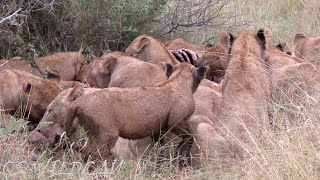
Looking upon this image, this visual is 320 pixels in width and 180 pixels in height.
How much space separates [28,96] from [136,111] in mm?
1355

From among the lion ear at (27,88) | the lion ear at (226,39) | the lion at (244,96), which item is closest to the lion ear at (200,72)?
the lion at (244,96)

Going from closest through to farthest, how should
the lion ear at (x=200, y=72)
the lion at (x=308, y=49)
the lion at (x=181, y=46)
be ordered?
the lion ear at (x=200, y=72) → the lion at (x=308, y=49) → the lion at (x=181, y=46)

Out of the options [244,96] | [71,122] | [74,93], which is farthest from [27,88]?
[244,96]

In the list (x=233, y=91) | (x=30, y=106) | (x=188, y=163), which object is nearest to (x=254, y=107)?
(x=233, y=91)

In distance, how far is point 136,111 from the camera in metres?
7.16

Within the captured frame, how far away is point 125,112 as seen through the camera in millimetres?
7051

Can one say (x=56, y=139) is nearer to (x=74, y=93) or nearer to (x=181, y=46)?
(x=74, y=93)

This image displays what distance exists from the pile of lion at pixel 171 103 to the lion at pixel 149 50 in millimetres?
190

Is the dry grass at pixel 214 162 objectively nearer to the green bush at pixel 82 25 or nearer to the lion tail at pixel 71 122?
the lion tail at pixel 71 122

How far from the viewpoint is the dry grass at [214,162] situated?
6.08 meters

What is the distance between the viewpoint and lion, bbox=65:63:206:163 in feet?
22.5

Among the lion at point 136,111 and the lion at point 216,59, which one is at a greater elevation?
the lion at point 136,111

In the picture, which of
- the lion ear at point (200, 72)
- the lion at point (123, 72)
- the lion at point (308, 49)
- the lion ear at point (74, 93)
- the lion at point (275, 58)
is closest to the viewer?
the lion ear at point (74, 93)

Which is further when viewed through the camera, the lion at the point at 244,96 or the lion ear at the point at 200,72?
the lion ear at the point at 200,72
